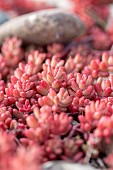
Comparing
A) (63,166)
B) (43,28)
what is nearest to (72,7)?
(43,28)

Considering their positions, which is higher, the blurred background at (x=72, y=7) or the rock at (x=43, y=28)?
the blurred background at (x=72, y=7)

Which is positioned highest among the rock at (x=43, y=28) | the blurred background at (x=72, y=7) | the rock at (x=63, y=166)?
the blurred background at (x=72, y=7)

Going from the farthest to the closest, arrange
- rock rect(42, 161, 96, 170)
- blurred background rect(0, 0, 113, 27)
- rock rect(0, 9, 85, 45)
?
blurred background rect(0, 0, 113, 27) → rock rect(0, 9, 85, 45) → rock rect(42, 161, 96, 170)

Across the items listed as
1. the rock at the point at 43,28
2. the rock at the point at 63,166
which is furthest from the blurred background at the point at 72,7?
the rock at the point at 63,166

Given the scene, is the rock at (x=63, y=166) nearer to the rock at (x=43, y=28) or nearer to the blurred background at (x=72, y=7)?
the rock at (x=43, y=28)

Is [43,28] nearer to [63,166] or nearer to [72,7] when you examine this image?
[72,7]

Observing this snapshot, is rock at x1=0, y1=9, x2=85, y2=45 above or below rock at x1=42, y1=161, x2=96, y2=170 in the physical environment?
above

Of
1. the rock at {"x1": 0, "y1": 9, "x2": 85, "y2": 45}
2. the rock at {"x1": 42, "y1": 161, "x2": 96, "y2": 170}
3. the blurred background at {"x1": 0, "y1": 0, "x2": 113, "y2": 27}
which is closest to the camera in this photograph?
the rock at {"x1": 42, "y1": 161, "x2": 96, "y2": 170}

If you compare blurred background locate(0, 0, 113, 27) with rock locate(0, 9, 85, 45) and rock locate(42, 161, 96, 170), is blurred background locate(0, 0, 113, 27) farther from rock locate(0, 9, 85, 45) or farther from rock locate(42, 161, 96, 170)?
rock locate(42, 161, 96, 170)

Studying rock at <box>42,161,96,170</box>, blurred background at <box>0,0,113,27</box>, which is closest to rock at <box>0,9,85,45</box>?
blurred background at <box>0,0,113,27</box>
